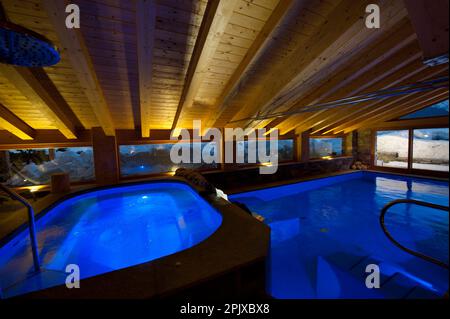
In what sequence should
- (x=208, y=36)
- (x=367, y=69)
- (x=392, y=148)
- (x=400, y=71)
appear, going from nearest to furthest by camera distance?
1. (x=208, y=36)
2. (x=367, y=69)
3. (x=400, y=71)
4. (x=392, y=148)

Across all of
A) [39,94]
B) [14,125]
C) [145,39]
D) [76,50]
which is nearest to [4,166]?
[14,125]

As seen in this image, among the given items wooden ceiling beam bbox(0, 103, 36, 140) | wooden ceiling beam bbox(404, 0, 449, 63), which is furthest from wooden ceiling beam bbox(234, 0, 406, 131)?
wooden ceiling beam bbox(0, 103, 36, 140)

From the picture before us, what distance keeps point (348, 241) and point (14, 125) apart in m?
8.45

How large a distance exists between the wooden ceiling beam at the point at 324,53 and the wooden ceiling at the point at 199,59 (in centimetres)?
2

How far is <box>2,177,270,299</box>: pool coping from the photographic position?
1679mm

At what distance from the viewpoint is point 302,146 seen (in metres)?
9.12

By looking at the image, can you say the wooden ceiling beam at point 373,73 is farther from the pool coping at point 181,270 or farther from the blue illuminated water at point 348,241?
the pool coping at point 181,270

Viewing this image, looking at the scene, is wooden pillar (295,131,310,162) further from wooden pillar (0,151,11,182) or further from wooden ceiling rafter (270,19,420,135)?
wooden pillar (0,151,11,182)

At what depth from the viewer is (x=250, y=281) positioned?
2.05 m

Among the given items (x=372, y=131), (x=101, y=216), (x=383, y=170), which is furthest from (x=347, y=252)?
(x=372, y=131)

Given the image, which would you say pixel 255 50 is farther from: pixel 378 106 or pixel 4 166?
pixel 4 166

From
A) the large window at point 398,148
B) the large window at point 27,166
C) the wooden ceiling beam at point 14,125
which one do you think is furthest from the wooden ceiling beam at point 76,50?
the large window at point 398,148

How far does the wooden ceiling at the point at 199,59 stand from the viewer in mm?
2891

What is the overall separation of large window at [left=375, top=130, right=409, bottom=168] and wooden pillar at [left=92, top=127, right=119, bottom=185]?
11.9 meters
